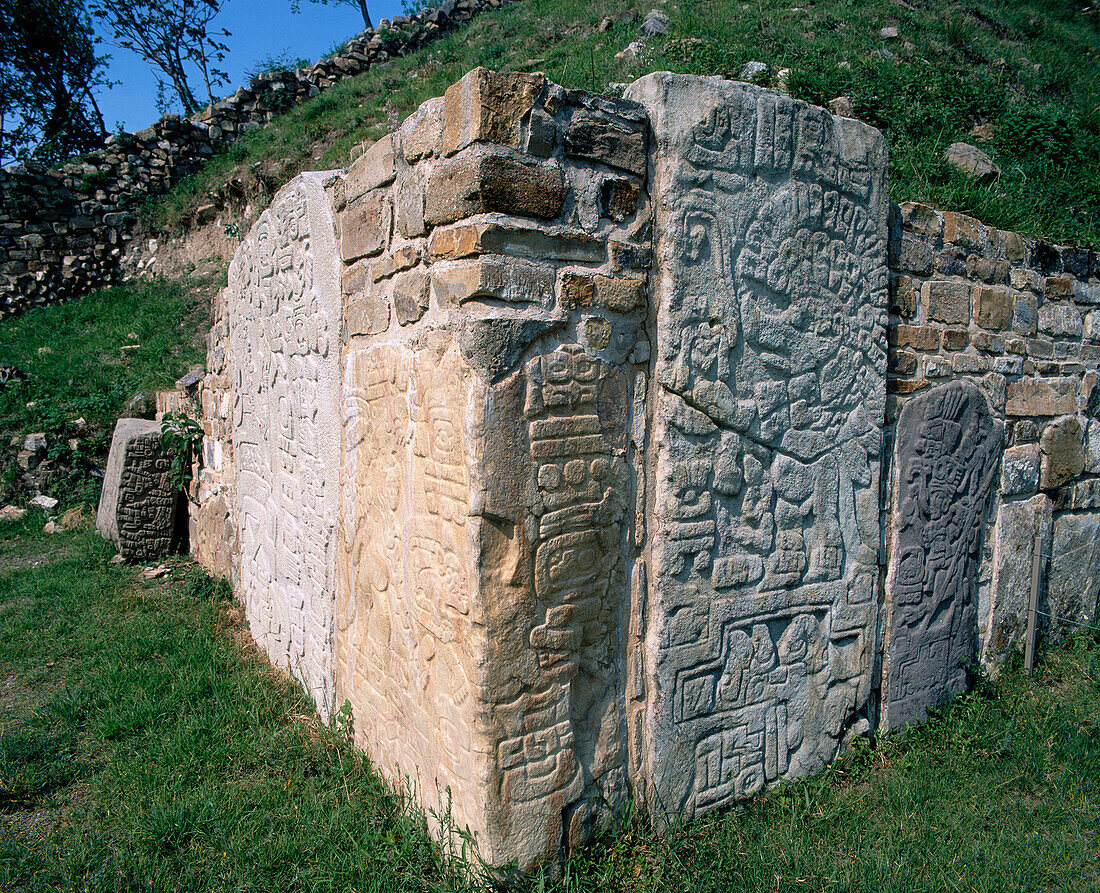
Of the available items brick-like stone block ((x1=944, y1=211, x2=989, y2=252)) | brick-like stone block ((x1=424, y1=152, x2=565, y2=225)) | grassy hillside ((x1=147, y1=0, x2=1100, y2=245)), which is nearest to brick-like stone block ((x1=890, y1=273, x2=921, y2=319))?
brick-like stone block ((x1=944, y1=211, x2=989, y2=252))

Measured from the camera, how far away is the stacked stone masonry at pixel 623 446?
1.91m

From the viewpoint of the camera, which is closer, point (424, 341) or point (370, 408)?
point (424, 341)

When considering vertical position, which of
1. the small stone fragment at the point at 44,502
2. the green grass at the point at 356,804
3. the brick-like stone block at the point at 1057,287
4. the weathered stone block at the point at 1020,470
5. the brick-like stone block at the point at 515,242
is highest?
the brick-like stone block at the point at 1057,287

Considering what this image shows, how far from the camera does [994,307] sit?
3.32 m

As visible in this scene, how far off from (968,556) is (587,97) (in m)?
2.91

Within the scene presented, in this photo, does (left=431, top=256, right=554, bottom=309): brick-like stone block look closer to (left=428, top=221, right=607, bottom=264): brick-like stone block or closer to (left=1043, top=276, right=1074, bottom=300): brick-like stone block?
(left=428, top=221, right=607, bottom=264): brick-like stone block

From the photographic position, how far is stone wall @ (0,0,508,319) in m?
10.0

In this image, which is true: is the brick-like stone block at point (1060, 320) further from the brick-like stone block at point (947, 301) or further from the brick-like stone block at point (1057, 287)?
the brick-like stone block at point (947, 301)

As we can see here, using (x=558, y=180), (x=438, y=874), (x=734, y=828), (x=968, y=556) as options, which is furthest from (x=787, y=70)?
(x=438, y=874)

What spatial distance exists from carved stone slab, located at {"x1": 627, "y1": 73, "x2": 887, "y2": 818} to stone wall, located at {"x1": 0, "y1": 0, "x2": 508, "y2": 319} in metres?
Answer: 11.0

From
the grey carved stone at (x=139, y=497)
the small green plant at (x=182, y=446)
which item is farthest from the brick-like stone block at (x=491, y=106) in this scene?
the grey carved stone at (x=139, y=497)

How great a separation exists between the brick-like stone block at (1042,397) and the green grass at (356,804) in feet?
4.65

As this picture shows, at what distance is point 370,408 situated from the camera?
2.53m

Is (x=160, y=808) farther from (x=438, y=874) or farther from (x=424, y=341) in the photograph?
(x=424, y=341)
